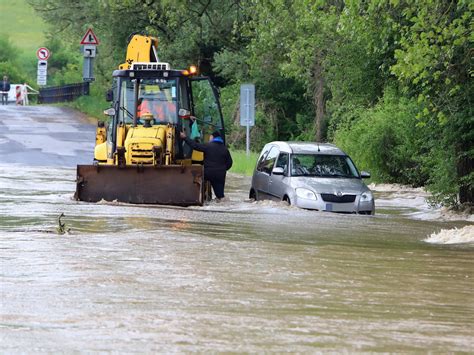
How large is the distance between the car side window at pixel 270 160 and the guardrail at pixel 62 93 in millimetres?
36422

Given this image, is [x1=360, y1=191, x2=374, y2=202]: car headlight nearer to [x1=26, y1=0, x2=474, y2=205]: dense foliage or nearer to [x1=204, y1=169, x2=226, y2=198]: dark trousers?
[x1=26, y1=0, x2=474, y2=205]: dense foliage

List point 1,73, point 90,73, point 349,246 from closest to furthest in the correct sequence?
point 349,246 < point 90,73 < point 1,73

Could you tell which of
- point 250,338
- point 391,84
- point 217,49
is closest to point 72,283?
point 250,338

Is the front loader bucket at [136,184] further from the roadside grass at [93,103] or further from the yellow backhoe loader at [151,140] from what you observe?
the roadside grass at [93,103]

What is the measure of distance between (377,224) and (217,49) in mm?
25919

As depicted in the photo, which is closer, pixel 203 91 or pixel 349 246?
pixel 349 246

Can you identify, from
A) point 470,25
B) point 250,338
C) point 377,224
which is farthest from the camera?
point 377,224

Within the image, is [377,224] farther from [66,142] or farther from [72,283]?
[66,142]

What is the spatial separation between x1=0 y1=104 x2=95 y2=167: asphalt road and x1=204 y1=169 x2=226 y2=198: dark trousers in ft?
38.5

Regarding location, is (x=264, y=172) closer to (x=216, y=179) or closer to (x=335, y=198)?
(x=216, y=179)

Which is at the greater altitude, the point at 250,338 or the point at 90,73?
the point at 90,73

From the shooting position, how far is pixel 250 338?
9.04 meters

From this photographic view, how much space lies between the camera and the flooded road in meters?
9.08

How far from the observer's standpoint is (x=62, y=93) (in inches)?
2584
